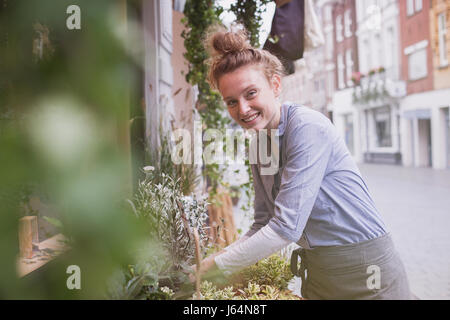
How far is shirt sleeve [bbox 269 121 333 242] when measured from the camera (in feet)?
3.12

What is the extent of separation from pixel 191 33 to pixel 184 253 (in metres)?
1.59

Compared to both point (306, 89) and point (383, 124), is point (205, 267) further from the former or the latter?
point (383, 124)

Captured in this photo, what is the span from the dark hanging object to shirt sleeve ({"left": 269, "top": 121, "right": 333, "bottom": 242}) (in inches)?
40.2

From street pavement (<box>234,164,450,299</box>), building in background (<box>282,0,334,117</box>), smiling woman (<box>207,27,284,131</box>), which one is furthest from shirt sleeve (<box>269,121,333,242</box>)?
building in background (<box>282,0,334,117</box>)

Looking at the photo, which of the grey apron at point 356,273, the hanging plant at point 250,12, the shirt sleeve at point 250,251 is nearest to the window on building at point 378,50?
the hanging plant at point 250,12

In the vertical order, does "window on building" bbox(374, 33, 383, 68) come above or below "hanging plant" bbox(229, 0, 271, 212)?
above

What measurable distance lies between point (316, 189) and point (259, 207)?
276 millimetres

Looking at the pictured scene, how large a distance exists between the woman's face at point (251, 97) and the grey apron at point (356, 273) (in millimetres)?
343

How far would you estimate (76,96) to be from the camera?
229mm

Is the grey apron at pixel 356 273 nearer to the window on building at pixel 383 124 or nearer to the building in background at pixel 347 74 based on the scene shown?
the building in background at pixel 347 74

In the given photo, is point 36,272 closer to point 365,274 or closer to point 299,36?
point 365,274

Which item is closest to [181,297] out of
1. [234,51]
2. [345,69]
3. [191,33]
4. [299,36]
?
[234,51]

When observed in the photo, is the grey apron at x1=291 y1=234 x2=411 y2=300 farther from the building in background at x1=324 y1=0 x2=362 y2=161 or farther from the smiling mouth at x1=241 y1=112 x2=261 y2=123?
the building in background at x1=324 y1=0 x2=362 y2=161

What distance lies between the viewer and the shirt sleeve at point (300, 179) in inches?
37.4
